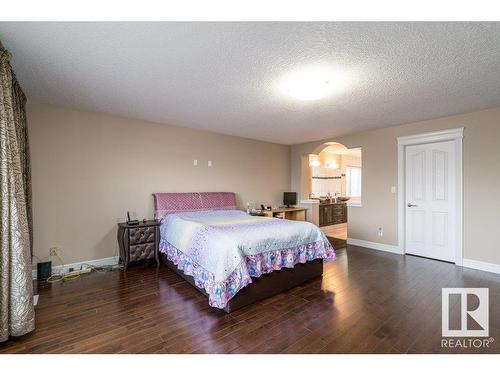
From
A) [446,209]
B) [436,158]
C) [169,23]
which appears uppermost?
[169,23]

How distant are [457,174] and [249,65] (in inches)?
155

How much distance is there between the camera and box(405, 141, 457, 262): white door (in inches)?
159

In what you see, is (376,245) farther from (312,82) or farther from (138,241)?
(138,241)

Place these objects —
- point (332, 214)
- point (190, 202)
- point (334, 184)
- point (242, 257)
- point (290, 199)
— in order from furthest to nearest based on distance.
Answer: point (334, 184)
point (332, 214)
point (290, 199)
point (190, 202)
point (242, 257)

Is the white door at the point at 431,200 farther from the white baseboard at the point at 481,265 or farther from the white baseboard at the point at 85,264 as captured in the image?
the white baseboard at the point at 85,264

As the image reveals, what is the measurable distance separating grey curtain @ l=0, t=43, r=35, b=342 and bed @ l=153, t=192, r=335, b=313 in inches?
59.1

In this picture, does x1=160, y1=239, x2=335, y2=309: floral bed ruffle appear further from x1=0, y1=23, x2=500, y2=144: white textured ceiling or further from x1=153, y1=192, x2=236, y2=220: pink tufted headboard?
x1=0, y1=23, x2=500, y2=144: white textured ceiling

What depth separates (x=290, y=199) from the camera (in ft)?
21.0

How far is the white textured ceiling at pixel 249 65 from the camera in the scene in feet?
6.01

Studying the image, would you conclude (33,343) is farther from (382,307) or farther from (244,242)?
(382,307)

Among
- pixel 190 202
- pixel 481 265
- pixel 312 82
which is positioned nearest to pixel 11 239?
pixel 190 202
